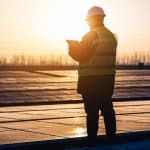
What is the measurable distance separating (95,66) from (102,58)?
181mm

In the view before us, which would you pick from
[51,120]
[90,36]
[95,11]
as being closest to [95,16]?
[95,11]

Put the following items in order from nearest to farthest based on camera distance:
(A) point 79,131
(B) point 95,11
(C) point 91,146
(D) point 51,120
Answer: (B) point 95,11 < (C) point 91,146 < (A) point 79,131 < (D) point 51,120

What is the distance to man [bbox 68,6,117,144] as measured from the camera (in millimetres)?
9258

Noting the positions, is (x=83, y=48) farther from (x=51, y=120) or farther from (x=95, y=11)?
(x=51, y=120)

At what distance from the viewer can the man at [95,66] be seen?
9258mm

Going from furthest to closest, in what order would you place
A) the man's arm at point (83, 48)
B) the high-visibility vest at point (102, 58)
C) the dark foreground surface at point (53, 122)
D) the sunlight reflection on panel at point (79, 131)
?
the sunlight reflection on panel at point (79, 131) < the dark foreground surface at point (53, 122) < the high-visibility vest at point (102, 58) < the man's arm at point (83, 48)

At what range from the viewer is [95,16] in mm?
9398

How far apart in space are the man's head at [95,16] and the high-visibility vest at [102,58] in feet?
0.32

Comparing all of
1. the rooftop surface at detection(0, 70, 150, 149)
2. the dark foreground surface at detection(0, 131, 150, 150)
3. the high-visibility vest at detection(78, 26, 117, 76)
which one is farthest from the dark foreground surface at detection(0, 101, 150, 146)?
the high-visibility vest at detection(78, 26, 117, 76)

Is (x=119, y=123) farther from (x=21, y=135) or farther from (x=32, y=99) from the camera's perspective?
(x=32, y=99)

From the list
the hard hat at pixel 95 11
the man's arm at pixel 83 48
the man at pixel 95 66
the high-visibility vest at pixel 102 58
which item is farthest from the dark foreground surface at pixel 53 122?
the hard hat at pixel 95 11

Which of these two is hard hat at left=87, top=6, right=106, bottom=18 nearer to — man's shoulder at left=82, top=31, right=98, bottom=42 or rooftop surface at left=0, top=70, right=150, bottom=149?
man's shoulder at left=82, top=31, right=98, bottom=42

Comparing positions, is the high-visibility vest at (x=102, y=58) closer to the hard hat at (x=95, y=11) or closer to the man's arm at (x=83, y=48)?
the man's arm at (x=83, y=48)

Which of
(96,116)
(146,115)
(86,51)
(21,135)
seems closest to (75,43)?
(86,51)
